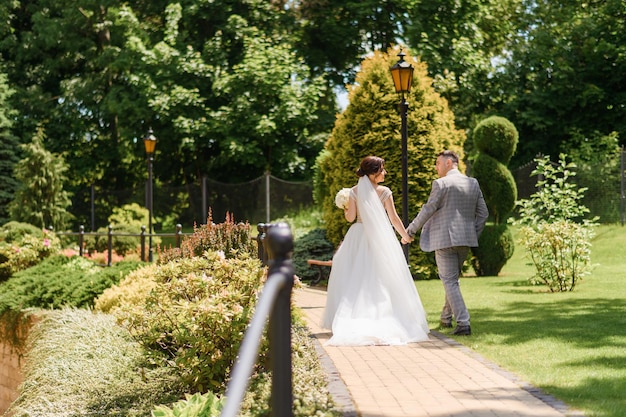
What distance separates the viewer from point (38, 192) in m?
27.3

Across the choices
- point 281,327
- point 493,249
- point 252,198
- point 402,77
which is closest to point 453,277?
point 402,77

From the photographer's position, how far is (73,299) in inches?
512

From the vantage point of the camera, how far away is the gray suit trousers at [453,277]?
8.80m

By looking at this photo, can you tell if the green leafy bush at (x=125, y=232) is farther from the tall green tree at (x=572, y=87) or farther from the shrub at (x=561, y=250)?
the tall green tree at (x=572, y=87)

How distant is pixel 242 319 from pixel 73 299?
7.03 meters

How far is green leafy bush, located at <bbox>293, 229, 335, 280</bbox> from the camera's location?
16.8 meters

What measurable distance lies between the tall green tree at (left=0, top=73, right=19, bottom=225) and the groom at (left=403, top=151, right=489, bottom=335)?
24.0 meters

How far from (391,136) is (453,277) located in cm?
703

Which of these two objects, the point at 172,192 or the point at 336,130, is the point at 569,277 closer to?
the point at 336,130

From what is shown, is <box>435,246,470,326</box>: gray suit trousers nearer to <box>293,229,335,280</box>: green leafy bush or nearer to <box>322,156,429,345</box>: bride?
<box>322,156,429,345</box>: bride

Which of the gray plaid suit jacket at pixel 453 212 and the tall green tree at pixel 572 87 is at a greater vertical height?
the tall green tree at pixel 572 87

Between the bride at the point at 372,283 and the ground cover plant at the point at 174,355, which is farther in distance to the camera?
the bride at the point at 372,283

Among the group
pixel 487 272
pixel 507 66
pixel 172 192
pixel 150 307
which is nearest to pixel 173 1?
pixel 172 192

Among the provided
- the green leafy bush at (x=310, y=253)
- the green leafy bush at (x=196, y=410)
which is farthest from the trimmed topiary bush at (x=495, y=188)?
the green leafy bush at (x=196, y=410)
